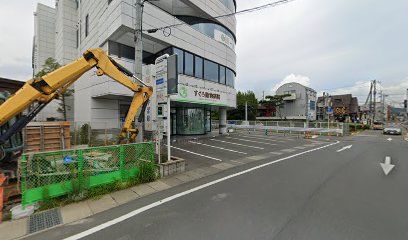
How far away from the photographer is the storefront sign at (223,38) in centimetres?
1883

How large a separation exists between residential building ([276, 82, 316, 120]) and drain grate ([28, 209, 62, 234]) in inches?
1958

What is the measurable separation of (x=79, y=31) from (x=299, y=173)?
2243 cm

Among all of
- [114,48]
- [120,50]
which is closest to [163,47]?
[120,50]

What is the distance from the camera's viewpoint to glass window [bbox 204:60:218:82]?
57.5ft

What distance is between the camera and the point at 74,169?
4.98 m

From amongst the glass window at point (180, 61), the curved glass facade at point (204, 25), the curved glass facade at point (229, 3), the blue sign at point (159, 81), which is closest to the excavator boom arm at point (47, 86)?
the blue sign at point (159, 81)

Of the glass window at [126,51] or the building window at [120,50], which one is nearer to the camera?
the building window at [120,50]

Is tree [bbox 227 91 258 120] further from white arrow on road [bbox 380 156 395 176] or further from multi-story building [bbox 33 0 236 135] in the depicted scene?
white arrow on road [bbox 380 156 395 176]

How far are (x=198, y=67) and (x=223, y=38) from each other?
17.7 ft

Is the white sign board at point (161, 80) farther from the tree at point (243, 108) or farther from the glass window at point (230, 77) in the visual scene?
the tree at point (243, 108)

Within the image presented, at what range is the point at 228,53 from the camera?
20.3m

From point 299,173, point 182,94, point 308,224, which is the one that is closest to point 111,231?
point 308,224

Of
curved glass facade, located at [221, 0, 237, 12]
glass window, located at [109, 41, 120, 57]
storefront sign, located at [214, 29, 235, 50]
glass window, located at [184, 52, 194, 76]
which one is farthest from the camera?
curved glass facade, located at [221, 0, 237, 12]

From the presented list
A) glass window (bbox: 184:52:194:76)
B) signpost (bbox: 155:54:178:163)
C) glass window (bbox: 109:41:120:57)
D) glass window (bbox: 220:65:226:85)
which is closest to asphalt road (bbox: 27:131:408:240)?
signpost (bbox: 155:54:178:163)
